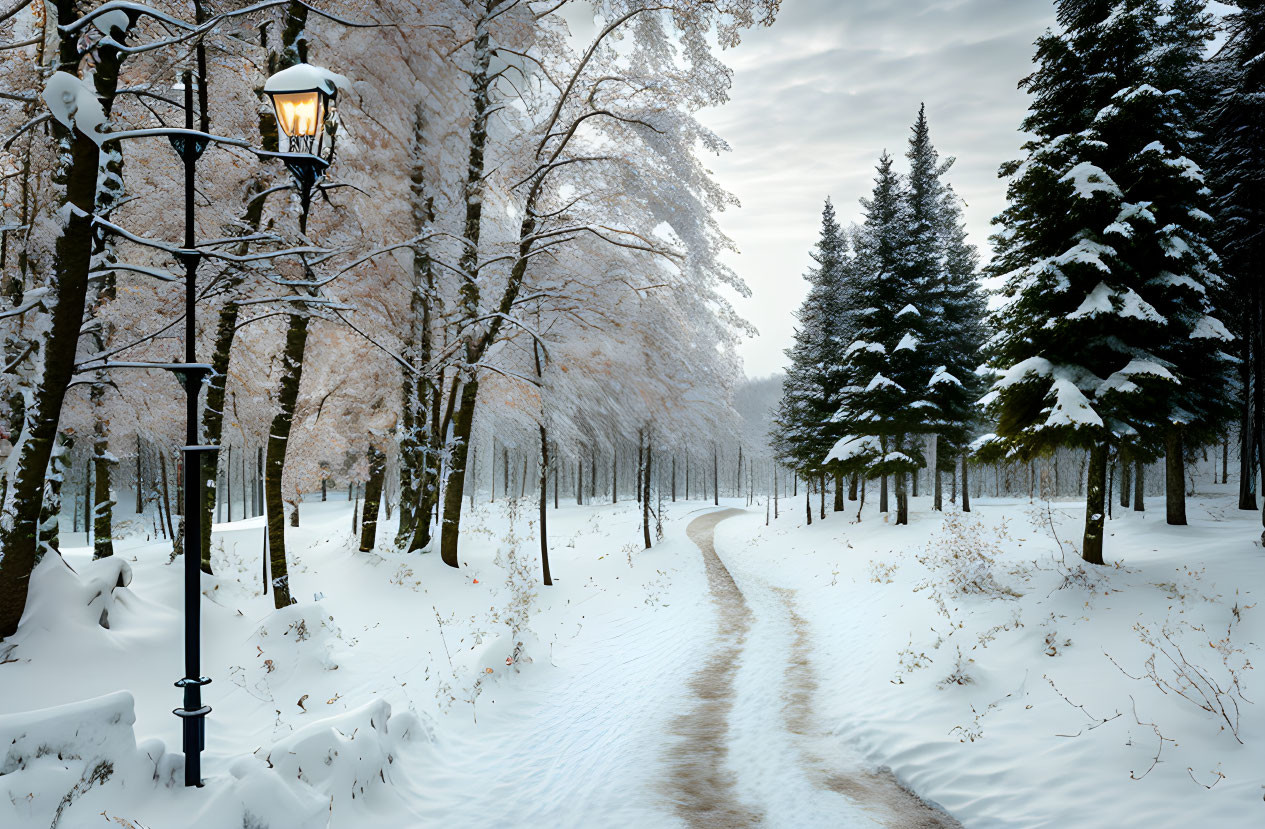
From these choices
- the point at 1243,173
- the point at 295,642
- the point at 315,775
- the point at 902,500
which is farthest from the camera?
the point at 902,500

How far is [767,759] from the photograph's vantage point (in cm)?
679

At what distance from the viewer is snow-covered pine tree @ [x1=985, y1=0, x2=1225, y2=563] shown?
1064cm

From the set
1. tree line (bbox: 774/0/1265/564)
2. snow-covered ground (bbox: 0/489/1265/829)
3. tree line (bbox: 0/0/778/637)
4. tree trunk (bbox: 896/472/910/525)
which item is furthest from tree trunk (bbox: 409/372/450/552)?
tree trunk (bbox: 896/472/910/525)

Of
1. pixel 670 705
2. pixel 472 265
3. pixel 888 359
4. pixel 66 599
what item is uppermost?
pixel 472 265

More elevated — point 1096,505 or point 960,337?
point 960,337

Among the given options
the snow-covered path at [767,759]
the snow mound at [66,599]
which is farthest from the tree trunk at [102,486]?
→ the snow-covered path at [767,759]

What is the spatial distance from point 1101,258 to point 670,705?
36.7 ft

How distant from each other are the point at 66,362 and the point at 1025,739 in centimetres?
1141

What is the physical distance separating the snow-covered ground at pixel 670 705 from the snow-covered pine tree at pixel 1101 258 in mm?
2691

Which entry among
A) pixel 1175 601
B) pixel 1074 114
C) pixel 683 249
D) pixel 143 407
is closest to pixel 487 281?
pixel 683 249

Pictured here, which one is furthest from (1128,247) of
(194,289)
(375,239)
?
(194,289)

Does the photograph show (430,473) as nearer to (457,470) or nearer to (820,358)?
(457,470)

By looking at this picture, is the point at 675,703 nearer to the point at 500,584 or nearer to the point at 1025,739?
the point at 1025,739

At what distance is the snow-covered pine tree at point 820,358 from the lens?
25594 millimetres
